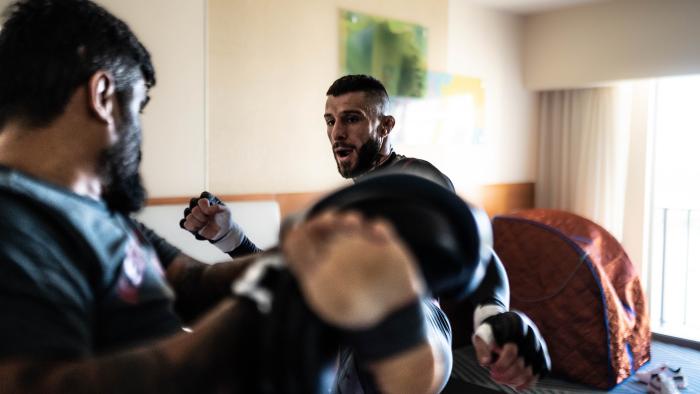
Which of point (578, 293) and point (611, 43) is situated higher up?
point (611, 43)

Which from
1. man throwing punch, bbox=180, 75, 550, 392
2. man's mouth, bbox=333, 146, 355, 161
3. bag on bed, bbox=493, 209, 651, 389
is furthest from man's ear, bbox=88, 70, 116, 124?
bag on bed, bbox=493, 209, 651, 389

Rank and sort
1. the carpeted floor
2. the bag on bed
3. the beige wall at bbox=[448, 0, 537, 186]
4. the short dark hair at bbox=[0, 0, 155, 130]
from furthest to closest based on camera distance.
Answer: the beige wall at bbox=[448, 0, 537, 186]
the bag on bed
the carpeted floor
the short dark hair at bbox=[0, 0, 155, 130]

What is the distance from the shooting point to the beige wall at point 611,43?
445 cm

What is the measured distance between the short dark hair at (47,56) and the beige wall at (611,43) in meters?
4.72

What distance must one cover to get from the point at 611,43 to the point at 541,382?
297 centimetres

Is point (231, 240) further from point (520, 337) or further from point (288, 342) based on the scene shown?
point (288, 342)

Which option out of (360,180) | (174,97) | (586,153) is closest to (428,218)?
(360,180)

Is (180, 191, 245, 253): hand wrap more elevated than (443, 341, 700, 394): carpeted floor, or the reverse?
(180, 191, 245, 253): hand wrap

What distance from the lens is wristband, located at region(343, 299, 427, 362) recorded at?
572 mm

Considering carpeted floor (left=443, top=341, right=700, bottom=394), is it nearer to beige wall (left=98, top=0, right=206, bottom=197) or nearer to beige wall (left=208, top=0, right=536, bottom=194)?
beige wall (left=208, top=0, right=536, bottom=194)

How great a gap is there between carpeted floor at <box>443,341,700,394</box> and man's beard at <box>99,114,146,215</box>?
9.05 feet

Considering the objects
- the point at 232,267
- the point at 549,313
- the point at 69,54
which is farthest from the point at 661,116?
the point at 69,54

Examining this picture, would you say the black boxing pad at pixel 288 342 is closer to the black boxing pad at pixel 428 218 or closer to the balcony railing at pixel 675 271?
the black boxing pad at pixel 428 218

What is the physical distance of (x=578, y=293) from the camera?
3.61 metres
